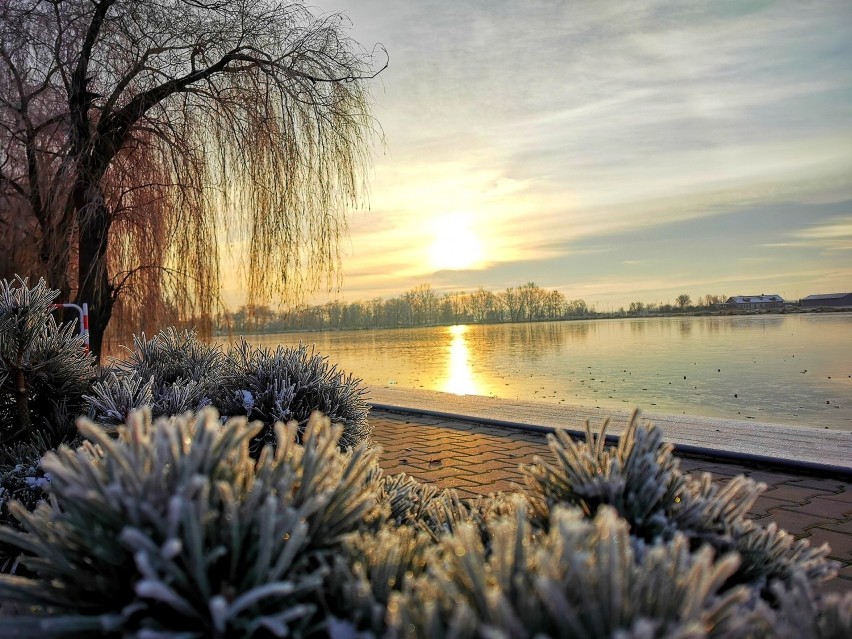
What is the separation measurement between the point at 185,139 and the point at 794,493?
7014 millimetres

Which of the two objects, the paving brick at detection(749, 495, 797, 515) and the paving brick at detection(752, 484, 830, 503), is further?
the paving brick at detection(752, 484, 830, 503)

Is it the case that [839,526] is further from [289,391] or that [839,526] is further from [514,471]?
[289,391]

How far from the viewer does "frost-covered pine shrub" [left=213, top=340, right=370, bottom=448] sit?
3.35 meters

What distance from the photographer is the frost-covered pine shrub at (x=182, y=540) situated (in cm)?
96

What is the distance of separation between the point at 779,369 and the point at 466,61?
39.5 ft

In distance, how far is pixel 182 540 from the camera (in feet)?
3.31

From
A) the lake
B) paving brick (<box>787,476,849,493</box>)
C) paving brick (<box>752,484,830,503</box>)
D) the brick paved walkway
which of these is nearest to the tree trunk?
the lake

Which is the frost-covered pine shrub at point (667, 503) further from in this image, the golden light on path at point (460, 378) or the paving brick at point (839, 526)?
the golden light on path at point (460, 378)

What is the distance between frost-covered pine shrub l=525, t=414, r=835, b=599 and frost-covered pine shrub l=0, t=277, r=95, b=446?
2312 mm

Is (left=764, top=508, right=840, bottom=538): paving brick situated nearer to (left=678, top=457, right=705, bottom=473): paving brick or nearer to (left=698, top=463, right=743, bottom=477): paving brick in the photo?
(left=698, top=463, right=743, bottom=477): paving brick

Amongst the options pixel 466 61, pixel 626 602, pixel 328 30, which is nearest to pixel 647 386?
pixel 466 61

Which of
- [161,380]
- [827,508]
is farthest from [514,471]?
[161,380]

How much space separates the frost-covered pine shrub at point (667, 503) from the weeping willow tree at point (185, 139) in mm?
6190

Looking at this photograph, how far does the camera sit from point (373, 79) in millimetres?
7941
